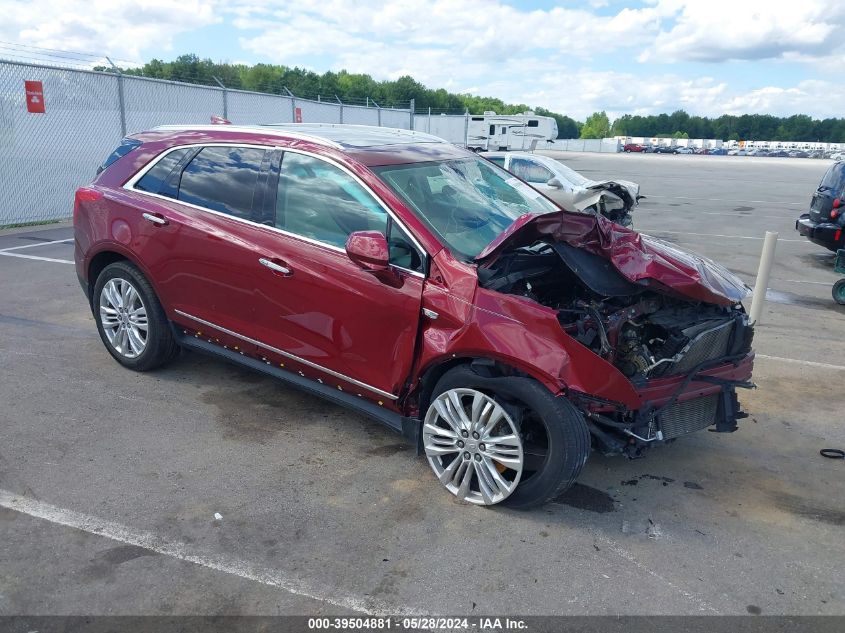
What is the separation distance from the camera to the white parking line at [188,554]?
292 cm

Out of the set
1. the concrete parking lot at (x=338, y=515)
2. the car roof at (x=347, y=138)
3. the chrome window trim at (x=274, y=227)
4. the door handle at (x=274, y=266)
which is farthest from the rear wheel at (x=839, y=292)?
the door handle at (x=274, y=266)

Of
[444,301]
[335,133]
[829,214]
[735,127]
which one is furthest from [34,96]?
[735,127]

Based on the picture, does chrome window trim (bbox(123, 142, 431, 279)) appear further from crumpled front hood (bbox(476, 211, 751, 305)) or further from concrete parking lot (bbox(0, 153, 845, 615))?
concrete parking lot (bbox(0, 153, 845, 615))

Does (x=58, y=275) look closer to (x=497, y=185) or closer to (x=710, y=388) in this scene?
(x=497, y=185)

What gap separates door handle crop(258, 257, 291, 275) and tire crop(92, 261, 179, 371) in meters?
1.22

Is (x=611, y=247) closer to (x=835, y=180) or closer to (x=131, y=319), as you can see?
(x=131, y=319)

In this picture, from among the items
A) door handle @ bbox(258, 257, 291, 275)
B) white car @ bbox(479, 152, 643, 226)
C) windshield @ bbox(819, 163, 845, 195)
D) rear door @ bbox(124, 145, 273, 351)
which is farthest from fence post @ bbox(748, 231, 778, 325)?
rear door @ bbox(124, 145, 273, 351)

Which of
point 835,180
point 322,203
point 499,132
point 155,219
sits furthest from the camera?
point 499,132

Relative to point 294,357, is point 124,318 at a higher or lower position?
lower

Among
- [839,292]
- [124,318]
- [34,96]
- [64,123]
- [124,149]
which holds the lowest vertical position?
[839,292]

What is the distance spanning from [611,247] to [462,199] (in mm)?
1024

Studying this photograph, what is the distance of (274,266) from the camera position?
163 inches

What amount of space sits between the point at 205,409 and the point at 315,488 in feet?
4.36

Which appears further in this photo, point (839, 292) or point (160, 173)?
point (839, 292)
